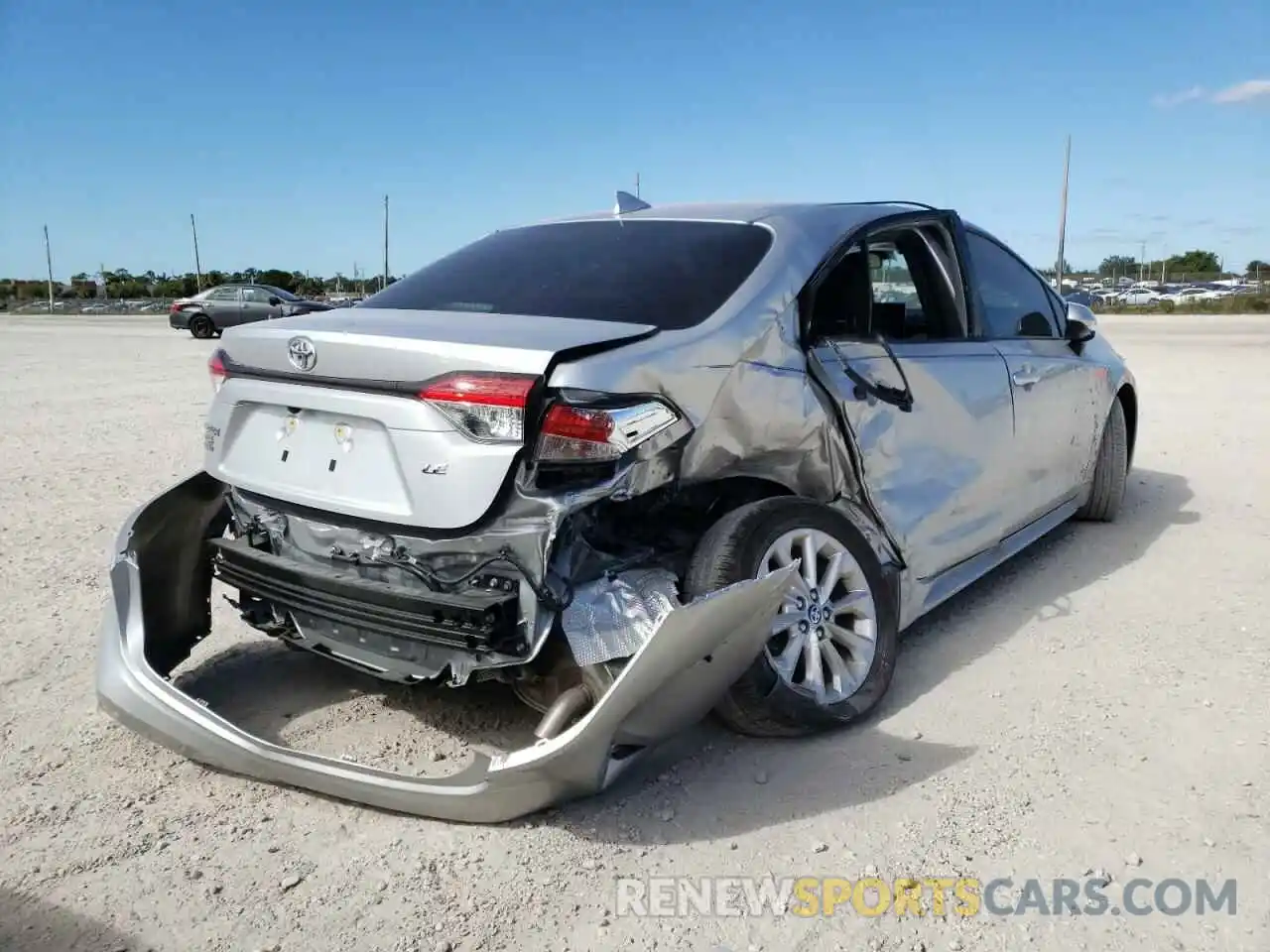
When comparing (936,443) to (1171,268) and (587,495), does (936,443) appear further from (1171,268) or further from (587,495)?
(1171,268)

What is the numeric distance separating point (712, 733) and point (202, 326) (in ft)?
83.1

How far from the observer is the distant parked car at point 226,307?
25641 millimetres

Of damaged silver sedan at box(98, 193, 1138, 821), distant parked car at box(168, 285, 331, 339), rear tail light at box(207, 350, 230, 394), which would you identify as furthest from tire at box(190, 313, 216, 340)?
rear tail light at box(207, 350, 230, 394)

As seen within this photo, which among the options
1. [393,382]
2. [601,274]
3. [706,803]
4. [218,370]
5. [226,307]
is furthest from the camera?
[226,307]

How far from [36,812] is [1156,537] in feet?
16.9

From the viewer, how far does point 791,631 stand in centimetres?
311

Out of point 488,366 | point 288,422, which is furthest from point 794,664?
point 288,422

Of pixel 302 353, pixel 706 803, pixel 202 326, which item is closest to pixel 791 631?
pixel 706 803

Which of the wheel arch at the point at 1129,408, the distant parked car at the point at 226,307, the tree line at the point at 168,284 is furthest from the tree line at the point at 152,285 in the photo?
the wheel arch at the point at 1129,408

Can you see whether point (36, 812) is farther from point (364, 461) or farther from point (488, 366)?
point (488, 366)

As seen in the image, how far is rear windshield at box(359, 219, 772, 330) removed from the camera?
10.2ft

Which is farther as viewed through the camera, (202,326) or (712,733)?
(202,326)

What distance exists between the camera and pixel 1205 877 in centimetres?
247

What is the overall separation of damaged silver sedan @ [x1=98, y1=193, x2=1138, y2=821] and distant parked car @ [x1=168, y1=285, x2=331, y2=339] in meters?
23.4
